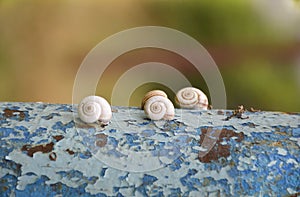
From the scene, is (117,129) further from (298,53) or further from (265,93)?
(298,53)

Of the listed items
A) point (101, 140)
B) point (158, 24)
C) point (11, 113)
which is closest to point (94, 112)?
point (101, 140)

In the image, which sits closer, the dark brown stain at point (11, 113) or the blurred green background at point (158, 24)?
the dark brown stain at point (11, 113)

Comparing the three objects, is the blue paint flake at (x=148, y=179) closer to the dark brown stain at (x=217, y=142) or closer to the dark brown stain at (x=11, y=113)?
the dark brown stain at (x=217, y=142)

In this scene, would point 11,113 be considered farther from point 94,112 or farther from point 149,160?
point 149,160

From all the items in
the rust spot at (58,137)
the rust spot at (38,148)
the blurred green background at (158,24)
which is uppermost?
the blurred green background at (158,24)

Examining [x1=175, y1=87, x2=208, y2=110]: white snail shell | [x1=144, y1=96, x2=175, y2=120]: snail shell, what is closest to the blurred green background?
[x1=175, y1=87, x2=208, y2=110]: white snail shell

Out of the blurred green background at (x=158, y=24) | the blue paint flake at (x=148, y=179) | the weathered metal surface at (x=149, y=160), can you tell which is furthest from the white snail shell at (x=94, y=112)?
the blurred green background at (x=158, y=24)

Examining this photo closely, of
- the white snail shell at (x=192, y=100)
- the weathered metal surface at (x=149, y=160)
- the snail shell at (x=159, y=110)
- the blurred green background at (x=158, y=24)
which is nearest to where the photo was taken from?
the weathered metal surface at (x=149, y=160)

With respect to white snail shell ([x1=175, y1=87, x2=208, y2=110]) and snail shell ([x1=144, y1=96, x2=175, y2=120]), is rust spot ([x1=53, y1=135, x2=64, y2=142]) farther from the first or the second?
white snail shell ([x1=175, y1=87, x2=208, y2=110])

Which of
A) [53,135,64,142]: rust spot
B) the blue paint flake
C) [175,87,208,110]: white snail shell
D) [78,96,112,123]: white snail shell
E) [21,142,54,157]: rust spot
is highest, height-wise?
[175,87,208,110]: white snail shell
